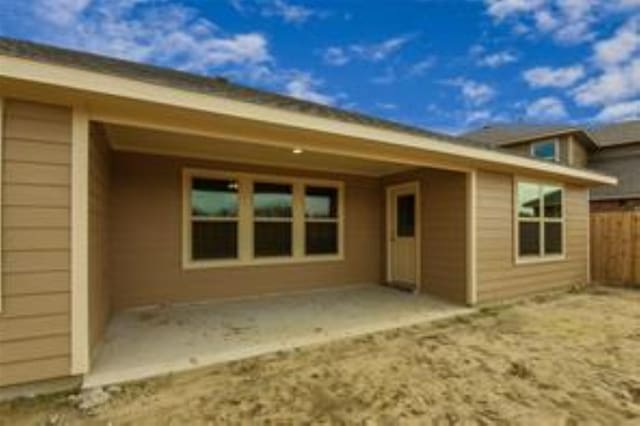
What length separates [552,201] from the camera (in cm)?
784

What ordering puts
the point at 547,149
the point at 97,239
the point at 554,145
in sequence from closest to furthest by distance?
the point at 97,239 < the point at 554,145 < the point at 547,149

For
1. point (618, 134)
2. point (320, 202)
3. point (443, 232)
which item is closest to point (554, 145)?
point (618, 134)

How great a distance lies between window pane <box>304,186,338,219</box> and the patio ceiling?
41cm

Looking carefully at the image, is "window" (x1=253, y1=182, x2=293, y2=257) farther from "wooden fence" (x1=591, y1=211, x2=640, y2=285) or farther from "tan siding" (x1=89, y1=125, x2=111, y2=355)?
"wooden fence" (x1=591, y1=211, x2=640, y2=285)

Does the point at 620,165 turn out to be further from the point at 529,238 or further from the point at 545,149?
the point at 529,238

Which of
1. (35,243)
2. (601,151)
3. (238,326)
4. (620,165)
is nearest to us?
(35,243)

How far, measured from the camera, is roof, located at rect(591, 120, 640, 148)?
17594 mm

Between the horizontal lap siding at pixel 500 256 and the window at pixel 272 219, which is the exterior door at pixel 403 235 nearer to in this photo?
the horizontal lap siding at pixel 500 256

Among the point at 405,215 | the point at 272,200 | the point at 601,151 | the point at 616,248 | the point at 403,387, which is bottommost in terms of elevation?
the point at 403,387

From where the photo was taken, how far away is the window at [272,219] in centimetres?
655

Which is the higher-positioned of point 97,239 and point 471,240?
point 97,239

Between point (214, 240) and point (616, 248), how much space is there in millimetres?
9256

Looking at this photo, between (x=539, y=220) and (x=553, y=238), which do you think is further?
(x=553, y=238)

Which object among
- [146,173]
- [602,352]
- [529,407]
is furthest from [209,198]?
[602,352]
